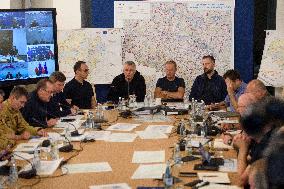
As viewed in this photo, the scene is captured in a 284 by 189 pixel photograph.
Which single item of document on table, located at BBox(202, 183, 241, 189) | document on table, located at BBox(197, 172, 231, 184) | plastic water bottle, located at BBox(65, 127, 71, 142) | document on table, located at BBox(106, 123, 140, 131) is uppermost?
plastic water bottle, located at BBox(65, 127, 71, 142)

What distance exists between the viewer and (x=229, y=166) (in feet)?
12.5

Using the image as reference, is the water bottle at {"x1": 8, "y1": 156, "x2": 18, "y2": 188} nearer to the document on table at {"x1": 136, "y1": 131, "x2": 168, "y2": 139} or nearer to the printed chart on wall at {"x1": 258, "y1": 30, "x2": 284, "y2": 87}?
the document on table at {"x1": 136, "y1": 131, "x2": 168, "y2": 139}

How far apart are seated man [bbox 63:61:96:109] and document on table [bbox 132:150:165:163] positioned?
3.18 meters

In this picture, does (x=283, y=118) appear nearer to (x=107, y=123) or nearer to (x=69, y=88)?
(x=107, y=123)

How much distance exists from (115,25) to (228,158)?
4.64 m

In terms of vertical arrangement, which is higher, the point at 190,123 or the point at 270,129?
the point at 270,129

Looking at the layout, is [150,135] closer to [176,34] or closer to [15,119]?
[15,119]

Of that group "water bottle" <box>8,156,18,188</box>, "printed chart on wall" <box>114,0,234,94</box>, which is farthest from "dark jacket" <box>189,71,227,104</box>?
"water bottle" <box>8,156,18,188</box>

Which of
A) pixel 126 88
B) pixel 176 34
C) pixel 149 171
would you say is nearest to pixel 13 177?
pixel 149 171

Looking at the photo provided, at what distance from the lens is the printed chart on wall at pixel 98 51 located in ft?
26.8

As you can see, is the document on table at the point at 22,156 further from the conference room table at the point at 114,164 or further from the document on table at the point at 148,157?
the document on table at the point at 148,157

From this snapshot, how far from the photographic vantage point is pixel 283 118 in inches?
110

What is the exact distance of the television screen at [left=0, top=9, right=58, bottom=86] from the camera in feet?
22.9

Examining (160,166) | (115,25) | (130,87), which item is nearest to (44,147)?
(160,166)
